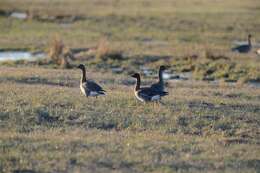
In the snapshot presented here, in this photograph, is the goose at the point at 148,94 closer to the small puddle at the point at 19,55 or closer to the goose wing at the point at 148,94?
the goose wing at the point at 148,94

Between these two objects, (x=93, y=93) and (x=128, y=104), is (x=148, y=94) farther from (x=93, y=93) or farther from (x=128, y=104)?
(x=93, y=93)

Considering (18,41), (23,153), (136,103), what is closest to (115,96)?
(136,103)

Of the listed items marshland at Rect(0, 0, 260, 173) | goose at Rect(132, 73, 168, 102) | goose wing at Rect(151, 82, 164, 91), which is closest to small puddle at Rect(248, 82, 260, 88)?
marshland at Rect(0, 0, 260, 173)

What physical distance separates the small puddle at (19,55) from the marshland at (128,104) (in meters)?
0.06

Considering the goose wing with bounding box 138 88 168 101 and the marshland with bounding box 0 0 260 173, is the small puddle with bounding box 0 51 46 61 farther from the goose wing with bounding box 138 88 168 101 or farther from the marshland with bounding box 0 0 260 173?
the goose wing with bounding box 138 88 168 101

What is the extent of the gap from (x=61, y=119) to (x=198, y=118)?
3261 mm

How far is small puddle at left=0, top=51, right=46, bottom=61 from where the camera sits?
113 ft

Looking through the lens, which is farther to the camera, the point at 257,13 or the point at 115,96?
the point at 257,13

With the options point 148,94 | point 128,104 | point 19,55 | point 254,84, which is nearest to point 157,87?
point 148,94

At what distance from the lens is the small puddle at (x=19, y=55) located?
1362 inches

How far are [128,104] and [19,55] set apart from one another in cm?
1796

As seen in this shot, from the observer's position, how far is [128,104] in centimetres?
1912

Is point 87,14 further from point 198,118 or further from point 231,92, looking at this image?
point 198,118

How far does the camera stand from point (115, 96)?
20.3 meters
